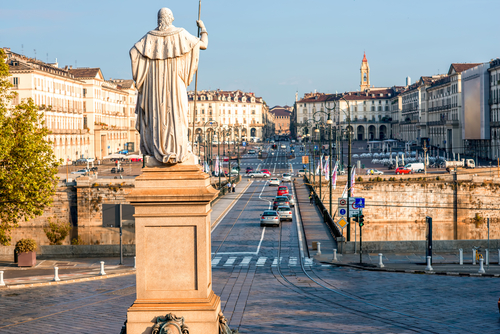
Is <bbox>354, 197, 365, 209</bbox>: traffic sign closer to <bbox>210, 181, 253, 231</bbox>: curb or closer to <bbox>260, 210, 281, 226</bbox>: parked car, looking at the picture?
<bbox>260, 210, 281, 226</bbox>: parked car

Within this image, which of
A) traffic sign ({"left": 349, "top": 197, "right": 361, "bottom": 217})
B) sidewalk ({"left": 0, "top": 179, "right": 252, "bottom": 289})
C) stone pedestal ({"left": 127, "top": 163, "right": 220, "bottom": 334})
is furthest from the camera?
Result: traffic sign ({"left": 349, "top": 197, "right": 361, "bottom": 217})

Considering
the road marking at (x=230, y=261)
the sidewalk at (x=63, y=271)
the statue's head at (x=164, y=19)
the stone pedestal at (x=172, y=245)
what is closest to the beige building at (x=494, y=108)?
the road marking at (x=230, y=261)

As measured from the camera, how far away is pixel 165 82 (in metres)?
9.01

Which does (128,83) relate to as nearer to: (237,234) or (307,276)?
(237,234)

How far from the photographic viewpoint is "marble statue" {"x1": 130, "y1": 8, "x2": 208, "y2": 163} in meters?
8.94

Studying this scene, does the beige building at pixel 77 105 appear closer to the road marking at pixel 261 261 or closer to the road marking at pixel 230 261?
the road marking at pixel 230 261

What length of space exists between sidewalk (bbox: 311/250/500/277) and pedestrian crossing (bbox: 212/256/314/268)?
121 centimetres

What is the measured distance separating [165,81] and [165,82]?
2 centimetres

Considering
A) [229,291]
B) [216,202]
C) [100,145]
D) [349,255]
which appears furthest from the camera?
[100,145]

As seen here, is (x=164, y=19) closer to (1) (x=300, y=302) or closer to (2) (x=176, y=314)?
(2) (x=176, y=314)

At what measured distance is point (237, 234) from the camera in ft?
131

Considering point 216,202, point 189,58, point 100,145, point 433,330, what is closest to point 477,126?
point 216,202

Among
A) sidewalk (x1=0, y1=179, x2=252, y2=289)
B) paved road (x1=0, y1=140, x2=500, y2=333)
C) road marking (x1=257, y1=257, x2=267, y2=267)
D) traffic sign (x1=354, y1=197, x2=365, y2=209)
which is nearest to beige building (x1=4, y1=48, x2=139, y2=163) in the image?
sidewalk (x1=0, y1=179, x2=252, y2=289)

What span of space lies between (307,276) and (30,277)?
37.5 ft
